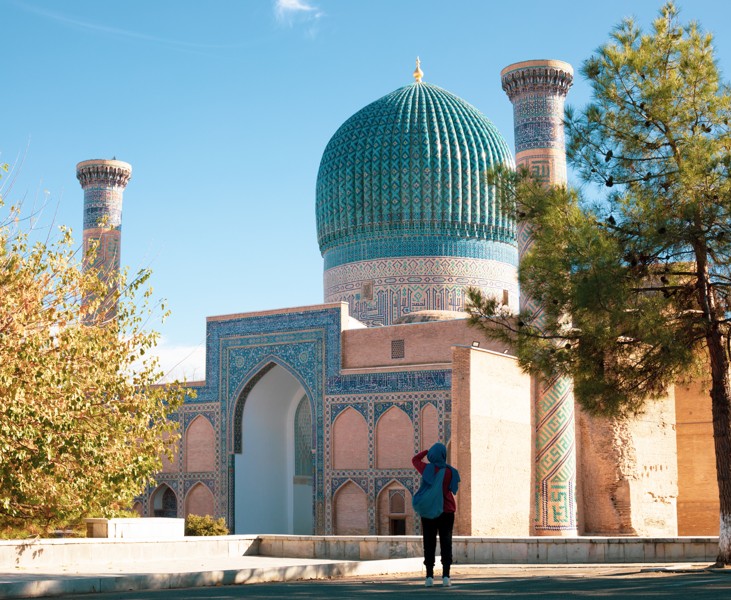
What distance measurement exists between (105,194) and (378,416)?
10026 millimetres

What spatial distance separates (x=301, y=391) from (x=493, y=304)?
12.1 meters

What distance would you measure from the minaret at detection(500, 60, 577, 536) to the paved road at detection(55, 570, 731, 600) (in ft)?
27.2

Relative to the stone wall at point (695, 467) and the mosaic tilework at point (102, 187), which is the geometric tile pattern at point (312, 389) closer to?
the stone wall at point (695, 467)

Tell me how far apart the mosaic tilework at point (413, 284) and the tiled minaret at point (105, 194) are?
17.8ft

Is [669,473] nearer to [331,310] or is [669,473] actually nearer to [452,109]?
[331,310]

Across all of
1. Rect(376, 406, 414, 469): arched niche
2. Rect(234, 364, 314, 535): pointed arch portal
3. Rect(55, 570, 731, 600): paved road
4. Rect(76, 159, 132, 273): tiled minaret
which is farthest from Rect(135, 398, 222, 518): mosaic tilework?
Rect(55, 570, 731, 600): paved road

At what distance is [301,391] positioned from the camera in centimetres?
2092

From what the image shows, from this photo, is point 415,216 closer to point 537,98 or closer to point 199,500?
point 537,98

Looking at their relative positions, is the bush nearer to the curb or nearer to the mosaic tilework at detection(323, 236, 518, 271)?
the mosaic tilework at detection(323, 236, 518, 271)

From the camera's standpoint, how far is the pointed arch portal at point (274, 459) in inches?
779

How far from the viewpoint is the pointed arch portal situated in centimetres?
1980

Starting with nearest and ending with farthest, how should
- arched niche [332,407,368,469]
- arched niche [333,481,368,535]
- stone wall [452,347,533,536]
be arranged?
stone wall [452,347,533,536]
arched niche [333,481,368,535]
arched niche [332,407,368,469]

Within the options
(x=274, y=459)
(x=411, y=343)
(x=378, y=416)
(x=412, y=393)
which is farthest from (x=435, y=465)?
(x=274, y=459)

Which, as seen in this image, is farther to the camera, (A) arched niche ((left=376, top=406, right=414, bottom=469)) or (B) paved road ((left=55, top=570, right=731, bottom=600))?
(A) arched niche ((left=376, top=406, right=414, bottom=469))
